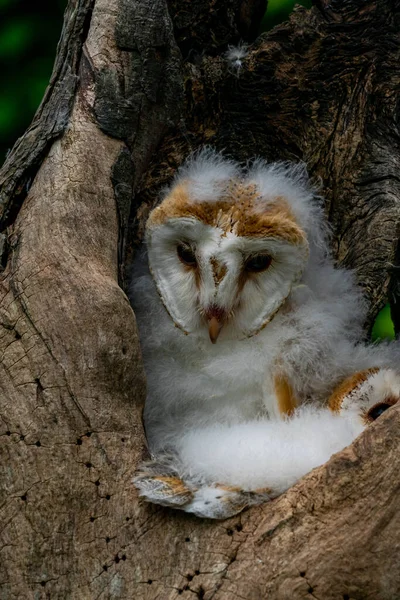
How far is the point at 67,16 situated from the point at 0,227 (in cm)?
72

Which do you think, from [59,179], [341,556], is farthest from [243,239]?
[341,556]

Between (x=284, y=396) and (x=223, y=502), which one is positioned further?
(x=284, y=396)

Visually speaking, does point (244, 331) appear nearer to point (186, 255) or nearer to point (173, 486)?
point (186, 255)

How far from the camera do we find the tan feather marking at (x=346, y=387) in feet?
6.75

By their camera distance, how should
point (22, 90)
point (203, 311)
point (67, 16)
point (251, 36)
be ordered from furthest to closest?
point (22, 90) < point (251, 36) < point (67, 16) < point (203, 311)

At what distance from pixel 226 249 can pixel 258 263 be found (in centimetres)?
11

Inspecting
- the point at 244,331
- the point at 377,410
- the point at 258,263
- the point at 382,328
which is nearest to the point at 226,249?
the point at 258,263

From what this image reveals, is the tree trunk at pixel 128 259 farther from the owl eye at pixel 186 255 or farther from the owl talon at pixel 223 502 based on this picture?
the owl eye at pixel 186 255

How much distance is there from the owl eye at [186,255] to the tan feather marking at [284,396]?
365mm

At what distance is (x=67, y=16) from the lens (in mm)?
2396

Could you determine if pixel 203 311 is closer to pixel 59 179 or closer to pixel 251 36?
pixel 59 179

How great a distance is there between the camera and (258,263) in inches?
80.2

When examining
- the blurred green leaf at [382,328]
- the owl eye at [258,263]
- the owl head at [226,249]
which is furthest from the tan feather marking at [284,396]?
the blurred green leaf at [382,328]

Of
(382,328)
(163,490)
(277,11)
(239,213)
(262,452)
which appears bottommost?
(163,490)
